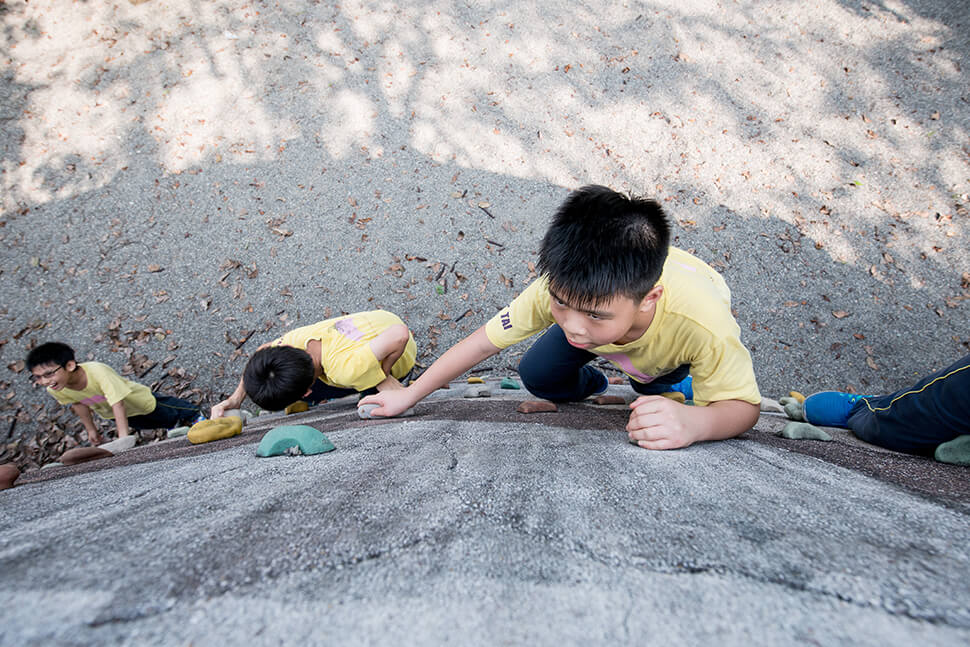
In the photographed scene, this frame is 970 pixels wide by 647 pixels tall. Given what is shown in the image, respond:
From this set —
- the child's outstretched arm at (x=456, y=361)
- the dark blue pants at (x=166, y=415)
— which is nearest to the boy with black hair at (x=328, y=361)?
the dark blue pants at (x=166, y=415)

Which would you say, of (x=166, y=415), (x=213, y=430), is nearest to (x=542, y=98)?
(x=213, y=430)

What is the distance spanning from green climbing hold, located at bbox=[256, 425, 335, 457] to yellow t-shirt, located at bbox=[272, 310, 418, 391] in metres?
1.31

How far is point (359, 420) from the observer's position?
2.71 metres

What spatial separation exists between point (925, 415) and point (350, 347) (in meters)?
3.32

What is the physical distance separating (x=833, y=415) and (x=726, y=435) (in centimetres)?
164

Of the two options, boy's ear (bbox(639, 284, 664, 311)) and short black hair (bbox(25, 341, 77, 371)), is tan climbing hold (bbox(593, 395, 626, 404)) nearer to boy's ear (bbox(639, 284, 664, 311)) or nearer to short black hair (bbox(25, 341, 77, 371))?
boy's ear (bbox(639, 284, 664, 311))

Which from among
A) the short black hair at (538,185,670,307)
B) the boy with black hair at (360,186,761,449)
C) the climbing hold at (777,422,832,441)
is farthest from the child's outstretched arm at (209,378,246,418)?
the climbing hold at (777,422,832,441)

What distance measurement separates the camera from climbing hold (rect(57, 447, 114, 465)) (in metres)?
2.70

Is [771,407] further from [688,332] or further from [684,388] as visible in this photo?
[688,332]

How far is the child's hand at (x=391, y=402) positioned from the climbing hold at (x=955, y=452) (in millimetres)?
2483

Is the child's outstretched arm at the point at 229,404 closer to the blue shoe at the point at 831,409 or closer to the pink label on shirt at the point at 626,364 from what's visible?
the pink label on shirt at the point at 626,364

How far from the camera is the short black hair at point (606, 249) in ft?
5.82

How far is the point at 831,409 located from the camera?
3010 millimetres

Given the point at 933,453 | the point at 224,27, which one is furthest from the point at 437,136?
the point at 933,453
